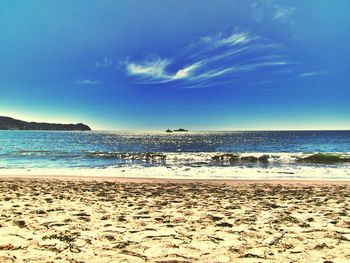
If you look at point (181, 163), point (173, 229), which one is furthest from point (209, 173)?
point (173, 229)

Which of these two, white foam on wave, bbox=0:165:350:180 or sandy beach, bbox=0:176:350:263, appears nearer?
sandy beach, bbox=0:176:350:263

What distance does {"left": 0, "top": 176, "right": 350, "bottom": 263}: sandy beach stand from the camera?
4.55m

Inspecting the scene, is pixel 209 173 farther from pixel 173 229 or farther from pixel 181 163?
pixel 173 229

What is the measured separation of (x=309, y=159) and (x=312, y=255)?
94.0ft

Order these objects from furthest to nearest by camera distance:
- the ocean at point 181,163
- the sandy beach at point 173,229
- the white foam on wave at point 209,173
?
the ocean at point 181,163, the white foam on wave at point 209,173, the sandy beach at point 173,229

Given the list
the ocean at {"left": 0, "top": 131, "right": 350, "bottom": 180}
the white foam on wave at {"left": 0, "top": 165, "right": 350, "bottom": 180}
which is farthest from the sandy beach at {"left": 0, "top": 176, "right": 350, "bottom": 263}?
the ocean at {"left": 0, "top": 131, "right": 350, "bottom": 180}

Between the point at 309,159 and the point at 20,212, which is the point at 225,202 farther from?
the point at 309,159

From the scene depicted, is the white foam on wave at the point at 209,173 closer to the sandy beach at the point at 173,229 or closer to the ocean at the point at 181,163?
the ocean at the point at 181,163

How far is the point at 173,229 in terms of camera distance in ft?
19.3

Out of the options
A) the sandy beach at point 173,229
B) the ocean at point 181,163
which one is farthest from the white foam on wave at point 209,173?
the sandy beach at point 173,229

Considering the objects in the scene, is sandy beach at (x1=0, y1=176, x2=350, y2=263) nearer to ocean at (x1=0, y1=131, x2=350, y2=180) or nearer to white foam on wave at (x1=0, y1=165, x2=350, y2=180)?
white foam on wave at (x1=0, y1=165, x2=350, y2=180)

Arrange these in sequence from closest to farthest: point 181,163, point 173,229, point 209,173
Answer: point 173,229 → point 209,173 → point 181,163

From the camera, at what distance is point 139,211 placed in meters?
7.57

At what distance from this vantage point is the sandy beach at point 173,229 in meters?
4.55
